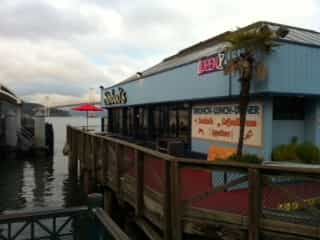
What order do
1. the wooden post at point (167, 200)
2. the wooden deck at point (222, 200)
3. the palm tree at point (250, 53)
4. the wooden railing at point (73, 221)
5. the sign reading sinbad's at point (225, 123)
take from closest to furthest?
the wooden railing at point (73, 221)
the wooden deck at point (222, 200)
the wooden post at point (167, 200)
the palm tree at point (250, 53)
the sign reading sinbad's at point (225, 123)

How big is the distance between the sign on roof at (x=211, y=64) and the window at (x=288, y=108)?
210 cm

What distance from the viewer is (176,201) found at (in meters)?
5.66

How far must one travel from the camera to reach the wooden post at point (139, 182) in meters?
7.12

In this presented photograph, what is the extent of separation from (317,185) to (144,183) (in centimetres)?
345

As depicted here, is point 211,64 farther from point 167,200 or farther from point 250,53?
point 167,200

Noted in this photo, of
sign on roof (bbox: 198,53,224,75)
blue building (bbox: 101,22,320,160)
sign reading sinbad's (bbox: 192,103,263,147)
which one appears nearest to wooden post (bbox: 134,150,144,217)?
blue building (bbox: 101,22,320,160)

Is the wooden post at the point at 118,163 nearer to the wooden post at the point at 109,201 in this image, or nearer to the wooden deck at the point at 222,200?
the wooden deck at the point at 222,200

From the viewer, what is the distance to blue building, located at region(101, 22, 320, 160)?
9.13 m

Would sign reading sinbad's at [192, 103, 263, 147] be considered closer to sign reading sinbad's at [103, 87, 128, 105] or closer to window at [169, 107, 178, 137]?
window at [169, 107, 178, 137]

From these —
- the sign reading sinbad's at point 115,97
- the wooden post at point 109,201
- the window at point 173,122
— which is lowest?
the wooden post at point 109,201

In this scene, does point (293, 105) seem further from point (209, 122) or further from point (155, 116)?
point (155, 116)

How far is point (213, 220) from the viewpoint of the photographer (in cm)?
548

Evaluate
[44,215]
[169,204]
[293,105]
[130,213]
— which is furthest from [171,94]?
[44,215]

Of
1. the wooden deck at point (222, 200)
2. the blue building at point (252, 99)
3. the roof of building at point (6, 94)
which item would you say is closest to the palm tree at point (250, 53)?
the blue building at point (252, 99)
